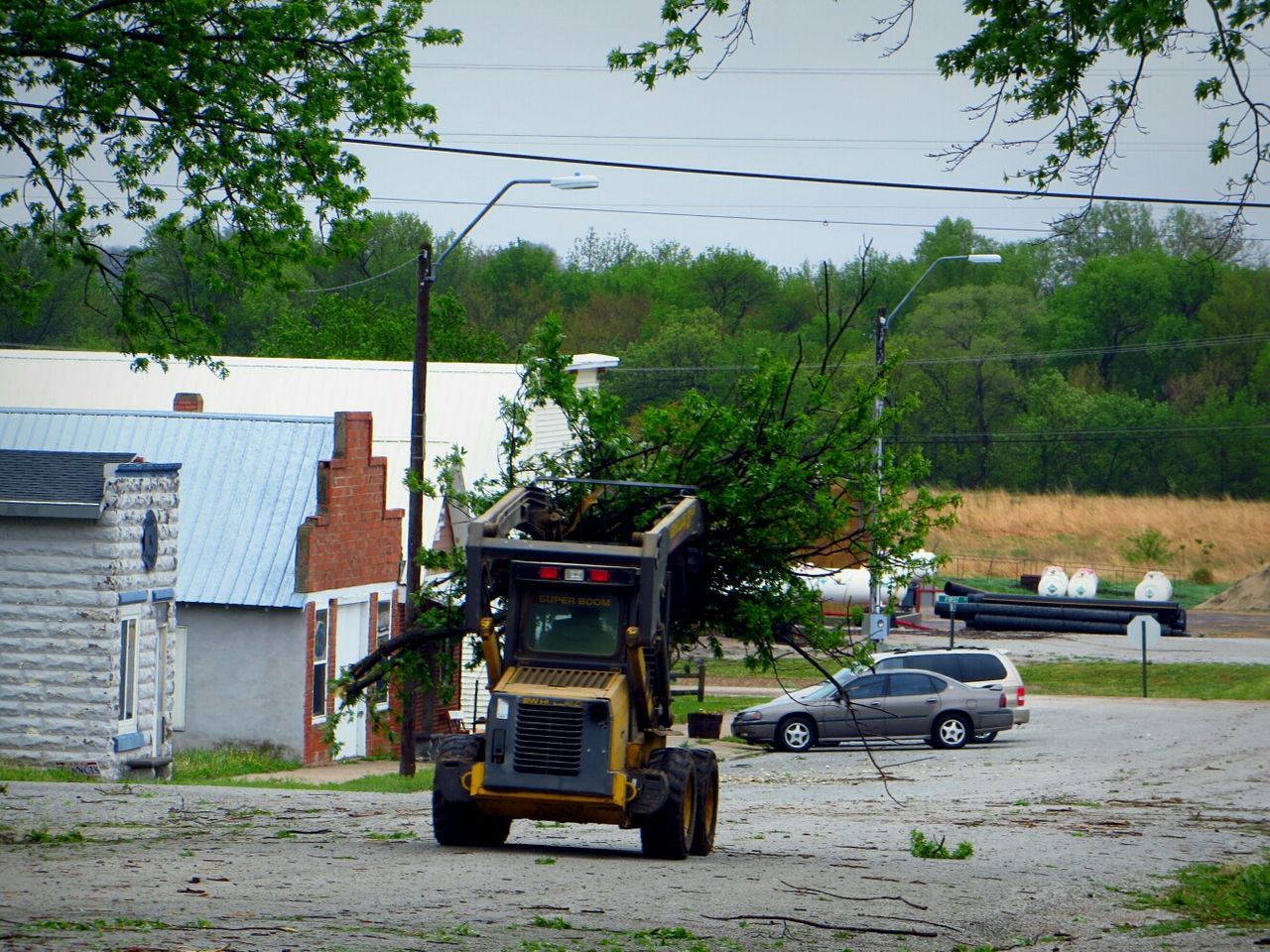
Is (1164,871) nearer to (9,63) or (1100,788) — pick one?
(1100,788)

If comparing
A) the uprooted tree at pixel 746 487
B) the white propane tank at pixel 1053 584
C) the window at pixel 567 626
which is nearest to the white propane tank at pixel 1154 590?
the white propane tank at pixel 1053 584

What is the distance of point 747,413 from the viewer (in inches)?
628

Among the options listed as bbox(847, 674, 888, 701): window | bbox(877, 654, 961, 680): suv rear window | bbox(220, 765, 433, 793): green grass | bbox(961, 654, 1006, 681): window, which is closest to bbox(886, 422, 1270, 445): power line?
bbox(877, 654, 961, 680): suv rear window

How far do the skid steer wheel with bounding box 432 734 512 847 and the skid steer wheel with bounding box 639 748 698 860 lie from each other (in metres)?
1.31

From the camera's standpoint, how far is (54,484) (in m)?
22.9

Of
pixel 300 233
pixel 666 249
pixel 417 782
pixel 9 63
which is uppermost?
pixel 666 249

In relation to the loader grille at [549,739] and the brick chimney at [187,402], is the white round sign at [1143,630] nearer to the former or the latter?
the brick chimney at [187,402]

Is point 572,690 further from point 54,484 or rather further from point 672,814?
point 54,484

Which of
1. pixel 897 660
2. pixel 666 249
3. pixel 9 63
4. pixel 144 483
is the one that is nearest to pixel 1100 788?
pixel 897 660

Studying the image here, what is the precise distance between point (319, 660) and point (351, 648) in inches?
42.0

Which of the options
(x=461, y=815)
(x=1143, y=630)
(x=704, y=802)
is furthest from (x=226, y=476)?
(x=1143, y=630)

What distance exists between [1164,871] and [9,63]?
12.9m

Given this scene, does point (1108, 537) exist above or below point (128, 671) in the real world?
above

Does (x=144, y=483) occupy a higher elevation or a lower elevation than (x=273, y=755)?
higher
